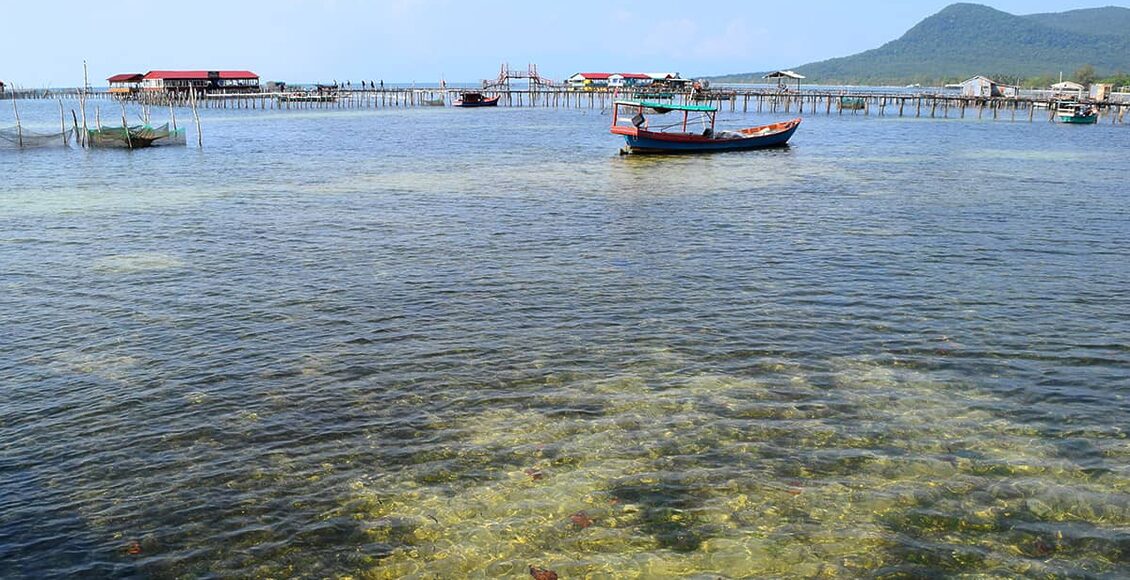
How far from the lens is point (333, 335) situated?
16.5 meters

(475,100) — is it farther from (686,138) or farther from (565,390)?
(565,390)

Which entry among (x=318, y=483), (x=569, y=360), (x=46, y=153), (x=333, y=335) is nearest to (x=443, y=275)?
(x=333, y=335)

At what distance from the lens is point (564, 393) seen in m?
13.6

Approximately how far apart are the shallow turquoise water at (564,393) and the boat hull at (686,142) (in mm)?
22726

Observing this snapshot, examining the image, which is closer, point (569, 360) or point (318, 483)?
point (318, 483)

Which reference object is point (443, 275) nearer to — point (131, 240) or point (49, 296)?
point (49, 296)

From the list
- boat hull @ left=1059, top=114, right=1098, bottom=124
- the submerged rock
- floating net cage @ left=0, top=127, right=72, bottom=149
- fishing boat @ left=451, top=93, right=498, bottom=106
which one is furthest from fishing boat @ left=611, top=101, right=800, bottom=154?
fishing boat @ left=451, top=93, right=498, bottom=106

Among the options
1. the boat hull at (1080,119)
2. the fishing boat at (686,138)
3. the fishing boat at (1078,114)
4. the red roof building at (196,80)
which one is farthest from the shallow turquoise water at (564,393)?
the red roof building at (196,80)

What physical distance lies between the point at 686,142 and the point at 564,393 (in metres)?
41.4

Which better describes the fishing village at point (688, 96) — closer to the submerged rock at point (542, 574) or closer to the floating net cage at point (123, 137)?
the floating net cage at point (123, 137)

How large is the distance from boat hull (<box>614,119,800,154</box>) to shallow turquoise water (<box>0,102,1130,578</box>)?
74.6ft

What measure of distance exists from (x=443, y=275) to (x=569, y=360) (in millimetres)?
7083

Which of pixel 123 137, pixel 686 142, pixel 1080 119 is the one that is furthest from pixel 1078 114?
pixel 123 137

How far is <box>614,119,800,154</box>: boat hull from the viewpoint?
52062 mm
